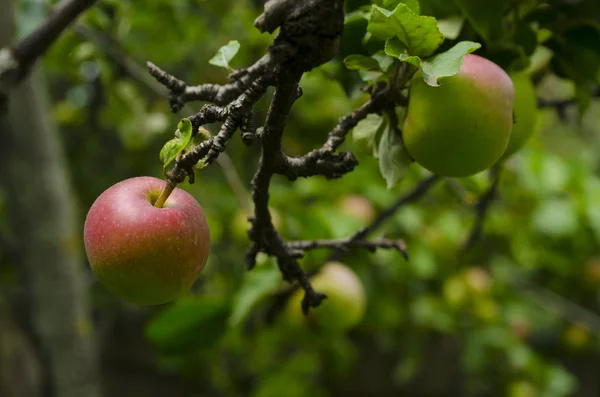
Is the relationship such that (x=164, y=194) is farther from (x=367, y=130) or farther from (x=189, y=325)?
(x=189, y=325)

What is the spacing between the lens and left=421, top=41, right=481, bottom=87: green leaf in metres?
0.32

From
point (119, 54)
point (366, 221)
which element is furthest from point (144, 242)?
point (366, 221)

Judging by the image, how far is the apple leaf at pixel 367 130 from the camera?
0.41 metres

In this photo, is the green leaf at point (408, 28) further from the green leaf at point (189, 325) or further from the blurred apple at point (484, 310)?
the blurred apple at point (484, 310)

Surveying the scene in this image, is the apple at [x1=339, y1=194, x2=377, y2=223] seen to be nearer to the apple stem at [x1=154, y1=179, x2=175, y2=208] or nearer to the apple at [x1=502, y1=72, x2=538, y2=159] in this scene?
the apple at [x1=502, y1=72, x2=538, y2=159]

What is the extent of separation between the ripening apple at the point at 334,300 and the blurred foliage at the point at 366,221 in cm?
4

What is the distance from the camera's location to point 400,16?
0.34 meters

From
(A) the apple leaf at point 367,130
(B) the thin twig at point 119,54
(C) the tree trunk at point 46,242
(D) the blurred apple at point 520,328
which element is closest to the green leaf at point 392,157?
(A) the apple leaf at point 367,130

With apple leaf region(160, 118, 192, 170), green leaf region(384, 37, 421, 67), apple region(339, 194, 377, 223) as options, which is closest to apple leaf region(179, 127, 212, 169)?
apple leaf region(160, 118, 192, 170)

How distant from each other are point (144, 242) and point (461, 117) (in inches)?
7.9

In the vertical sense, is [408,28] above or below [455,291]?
above

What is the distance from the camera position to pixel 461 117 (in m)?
0.36

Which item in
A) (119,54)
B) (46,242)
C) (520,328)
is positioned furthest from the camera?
(520,328)

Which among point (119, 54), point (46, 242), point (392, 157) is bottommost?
point (46, 242)
